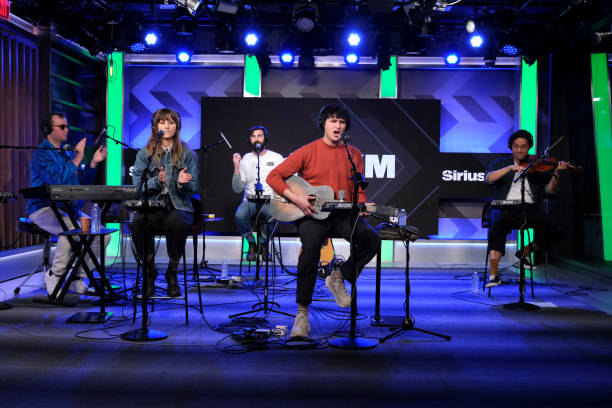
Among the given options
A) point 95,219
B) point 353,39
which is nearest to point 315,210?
point 95,219

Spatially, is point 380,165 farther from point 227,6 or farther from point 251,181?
point 227,6

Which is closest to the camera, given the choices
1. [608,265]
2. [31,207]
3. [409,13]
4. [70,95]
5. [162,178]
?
[162,178]

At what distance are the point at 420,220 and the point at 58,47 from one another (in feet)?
18.7

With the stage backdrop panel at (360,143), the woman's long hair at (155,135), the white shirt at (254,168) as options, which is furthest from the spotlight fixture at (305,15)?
the woman's long hair at (155,135)

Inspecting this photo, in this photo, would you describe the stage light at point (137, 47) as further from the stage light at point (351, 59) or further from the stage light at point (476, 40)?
the stage light at point (476, 40)

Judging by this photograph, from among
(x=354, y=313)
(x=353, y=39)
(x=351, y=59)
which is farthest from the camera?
(x=351, y=59)

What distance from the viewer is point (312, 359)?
3.17 metres

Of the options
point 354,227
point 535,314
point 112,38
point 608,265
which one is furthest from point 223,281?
point 608,265

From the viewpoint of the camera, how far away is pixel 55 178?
4.91 meters

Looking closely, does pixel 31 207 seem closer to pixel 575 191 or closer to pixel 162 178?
pixel 162 178

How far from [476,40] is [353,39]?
1708 millimetres

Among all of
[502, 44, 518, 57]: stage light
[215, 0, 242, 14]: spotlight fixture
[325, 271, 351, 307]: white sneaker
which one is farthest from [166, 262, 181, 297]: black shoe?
[502, 44, 518, 57]: stage light

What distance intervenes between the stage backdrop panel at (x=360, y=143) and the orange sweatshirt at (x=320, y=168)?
4.20 meters

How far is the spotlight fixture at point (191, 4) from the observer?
6520 mm
